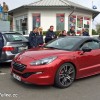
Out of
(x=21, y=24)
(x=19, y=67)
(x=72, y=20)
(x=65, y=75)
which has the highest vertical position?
(x=72, y=20)

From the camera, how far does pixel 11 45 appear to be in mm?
8648

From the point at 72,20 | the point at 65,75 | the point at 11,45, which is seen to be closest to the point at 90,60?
the point at 65,75

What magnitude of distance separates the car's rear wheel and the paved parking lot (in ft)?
0.48

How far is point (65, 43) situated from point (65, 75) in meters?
1.28

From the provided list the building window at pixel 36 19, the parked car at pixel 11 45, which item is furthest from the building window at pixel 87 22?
the parked car at pixel 11 45

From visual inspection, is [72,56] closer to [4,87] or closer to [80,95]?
[80,95]

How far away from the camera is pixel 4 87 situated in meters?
6.29

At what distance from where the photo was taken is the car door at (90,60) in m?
6.80

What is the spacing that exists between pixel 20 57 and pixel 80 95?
75.5 inches

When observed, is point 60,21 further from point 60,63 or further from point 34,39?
point 60,63

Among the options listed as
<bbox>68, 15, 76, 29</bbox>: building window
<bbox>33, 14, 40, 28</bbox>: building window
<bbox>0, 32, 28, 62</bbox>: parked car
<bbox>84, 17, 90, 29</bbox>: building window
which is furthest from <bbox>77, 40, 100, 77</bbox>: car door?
<bbox>84, 17, 90, 29</bbox>: building window

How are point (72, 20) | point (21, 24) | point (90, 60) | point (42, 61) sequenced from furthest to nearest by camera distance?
point (21, 24)
point (72, 20)
point (90, 60)
point (42, 61)

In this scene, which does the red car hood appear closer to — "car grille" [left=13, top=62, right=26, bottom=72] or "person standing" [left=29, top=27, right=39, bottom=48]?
"car grille" [left=13, top=62, right=26, bottom=72]

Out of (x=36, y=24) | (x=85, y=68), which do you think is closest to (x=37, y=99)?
(x=85, y=68)
